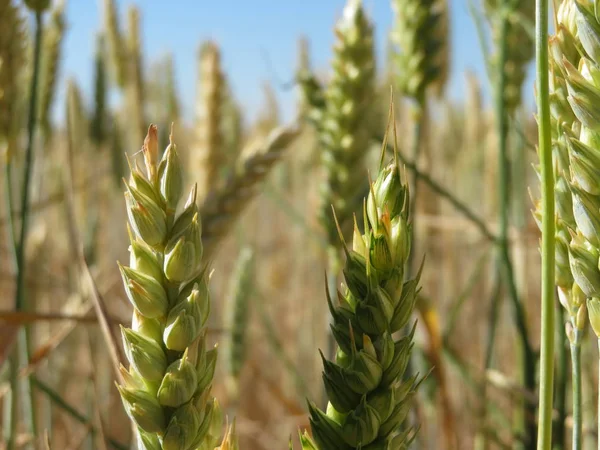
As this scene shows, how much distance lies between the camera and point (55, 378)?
1.27 metres

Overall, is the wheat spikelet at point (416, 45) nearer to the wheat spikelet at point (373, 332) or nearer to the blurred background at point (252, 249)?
the blurred background at point (252, 249)

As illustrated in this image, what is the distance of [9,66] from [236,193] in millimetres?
260

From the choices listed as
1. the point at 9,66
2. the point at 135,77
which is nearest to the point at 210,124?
the point at 135,77

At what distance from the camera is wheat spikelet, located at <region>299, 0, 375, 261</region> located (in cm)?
82

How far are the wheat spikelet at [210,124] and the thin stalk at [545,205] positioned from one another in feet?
3.15

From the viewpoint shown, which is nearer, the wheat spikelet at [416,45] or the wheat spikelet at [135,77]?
the wheat spikelet at [416,45]

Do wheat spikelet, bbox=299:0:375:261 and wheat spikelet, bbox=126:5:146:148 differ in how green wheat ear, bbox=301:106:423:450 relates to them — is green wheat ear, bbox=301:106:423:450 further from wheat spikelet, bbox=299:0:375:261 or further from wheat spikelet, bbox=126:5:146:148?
wheat spikelet, bbox=126:5:146:148

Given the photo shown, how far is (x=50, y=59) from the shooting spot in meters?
1.06

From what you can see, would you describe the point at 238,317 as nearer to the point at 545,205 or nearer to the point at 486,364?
the point at 486,364

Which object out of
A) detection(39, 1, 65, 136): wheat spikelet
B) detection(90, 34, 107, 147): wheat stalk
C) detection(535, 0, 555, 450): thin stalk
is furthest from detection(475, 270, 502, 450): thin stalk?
detection(90, 34, 107, 147): wheat stalk

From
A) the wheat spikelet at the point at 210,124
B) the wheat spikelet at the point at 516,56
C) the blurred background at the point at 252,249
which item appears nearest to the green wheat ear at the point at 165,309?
the blurred background at the point at 252,249

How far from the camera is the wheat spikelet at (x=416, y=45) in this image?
854 mm

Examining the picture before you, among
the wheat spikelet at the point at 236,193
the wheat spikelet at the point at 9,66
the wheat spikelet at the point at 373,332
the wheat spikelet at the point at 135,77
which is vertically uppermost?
the wheat spikelet at the point at 135,77

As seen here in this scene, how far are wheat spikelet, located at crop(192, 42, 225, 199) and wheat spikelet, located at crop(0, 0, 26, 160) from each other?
53 cm
